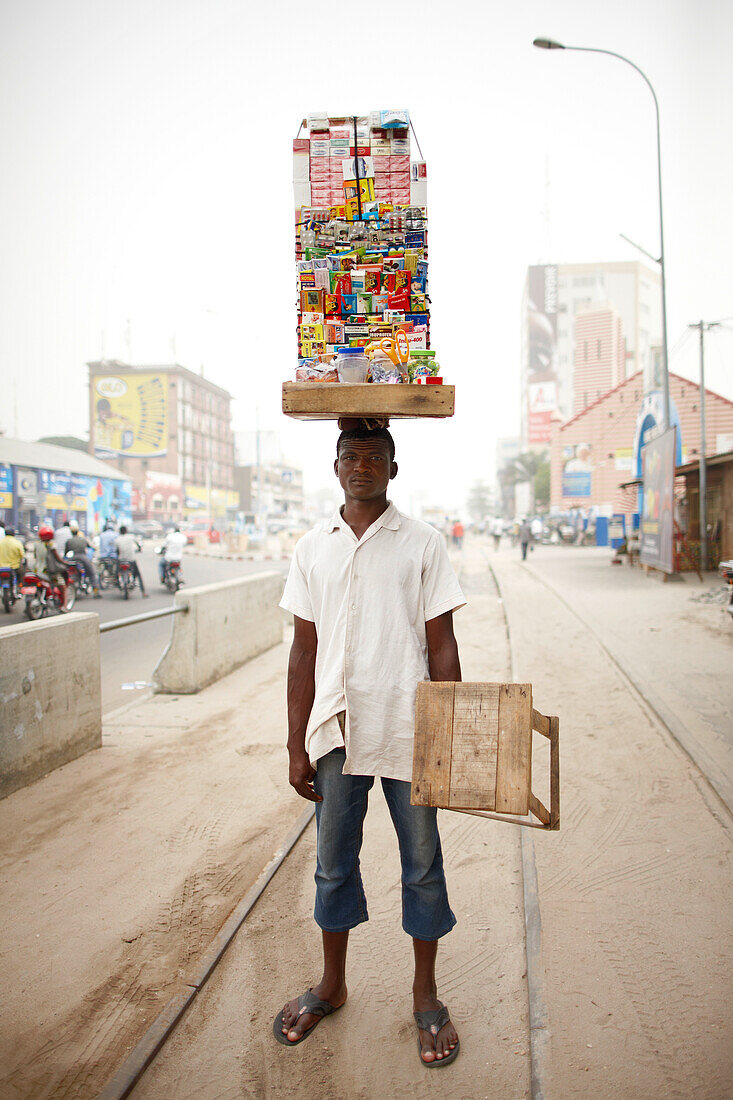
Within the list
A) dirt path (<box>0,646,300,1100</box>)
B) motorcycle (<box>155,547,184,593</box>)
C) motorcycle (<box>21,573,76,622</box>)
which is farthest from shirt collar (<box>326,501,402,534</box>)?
motorcycle (<box>155,547,184,593</box>)

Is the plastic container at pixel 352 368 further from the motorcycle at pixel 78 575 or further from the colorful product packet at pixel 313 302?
the motorcycle at pixel 78 575

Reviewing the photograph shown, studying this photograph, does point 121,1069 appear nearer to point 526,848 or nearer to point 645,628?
point 526,848

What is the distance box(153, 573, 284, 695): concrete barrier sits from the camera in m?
6.64

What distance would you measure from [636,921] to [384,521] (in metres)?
2.00

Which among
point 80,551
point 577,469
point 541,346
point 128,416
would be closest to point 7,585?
point 80,551

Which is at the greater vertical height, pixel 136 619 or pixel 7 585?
pixel 136 619

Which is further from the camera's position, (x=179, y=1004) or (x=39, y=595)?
(x=39, y=595)

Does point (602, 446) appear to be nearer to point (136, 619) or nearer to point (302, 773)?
point (136, 619)

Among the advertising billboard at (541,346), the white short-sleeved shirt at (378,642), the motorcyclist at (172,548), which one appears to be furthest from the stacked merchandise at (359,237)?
the advertising billboard at (541,346)

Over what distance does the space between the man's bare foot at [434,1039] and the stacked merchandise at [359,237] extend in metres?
2.05

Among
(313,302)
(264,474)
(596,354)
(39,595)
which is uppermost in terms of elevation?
(596,354)

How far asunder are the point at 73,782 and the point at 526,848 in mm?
2739

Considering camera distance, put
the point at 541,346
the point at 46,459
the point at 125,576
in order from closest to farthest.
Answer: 1. the point at 125,576
2. the point at 46,459
3. the point at 541,346

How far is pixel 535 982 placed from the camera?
244 centimetres
